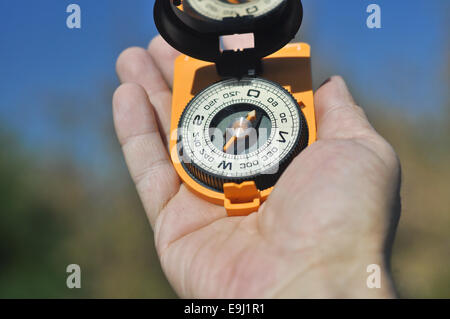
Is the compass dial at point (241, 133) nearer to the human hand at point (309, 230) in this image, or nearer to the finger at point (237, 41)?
the human hand at point (309, 230)

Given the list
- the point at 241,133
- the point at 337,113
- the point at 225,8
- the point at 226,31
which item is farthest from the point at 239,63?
the point at 337,113

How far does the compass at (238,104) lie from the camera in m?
2.33

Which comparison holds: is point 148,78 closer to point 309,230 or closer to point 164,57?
point 164,57

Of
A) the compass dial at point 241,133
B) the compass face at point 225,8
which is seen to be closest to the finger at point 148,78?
the compass dial at point 241,133

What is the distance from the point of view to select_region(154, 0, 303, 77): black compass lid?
2.48m

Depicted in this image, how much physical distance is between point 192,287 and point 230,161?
2.44 ft

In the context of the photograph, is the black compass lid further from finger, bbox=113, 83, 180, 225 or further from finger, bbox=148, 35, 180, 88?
finger, bbox=148, 35, 180, 88

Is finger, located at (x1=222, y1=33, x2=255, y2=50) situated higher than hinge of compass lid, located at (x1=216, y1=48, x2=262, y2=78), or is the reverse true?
finger, located at (x1=222, y1=33, x2=255, y2=50)

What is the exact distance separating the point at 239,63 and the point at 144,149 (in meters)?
0.89

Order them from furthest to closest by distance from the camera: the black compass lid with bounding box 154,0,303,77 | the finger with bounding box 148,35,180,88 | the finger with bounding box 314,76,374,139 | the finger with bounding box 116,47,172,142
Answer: the finger with bounding box 148,35,180,88 → the finger with bounding box 116,47,172,142 → the black compass lid with bounding box 154,0,303,77 → the finger with bounding box 314,76,374,139

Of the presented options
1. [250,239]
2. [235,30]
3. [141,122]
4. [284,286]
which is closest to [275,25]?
[235,30]

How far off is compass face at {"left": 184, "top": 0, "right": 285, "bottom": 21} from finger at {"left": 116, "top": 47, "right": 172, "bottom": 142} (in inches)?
38.1

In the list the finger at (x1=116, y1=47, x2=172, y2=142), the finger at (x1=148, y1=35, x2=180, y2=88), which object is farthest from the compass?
the finger at (x1=148, y1=35, x2=180, y2=88)

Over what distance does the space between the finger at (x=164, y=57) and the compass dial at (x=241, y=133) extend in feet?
3.37
